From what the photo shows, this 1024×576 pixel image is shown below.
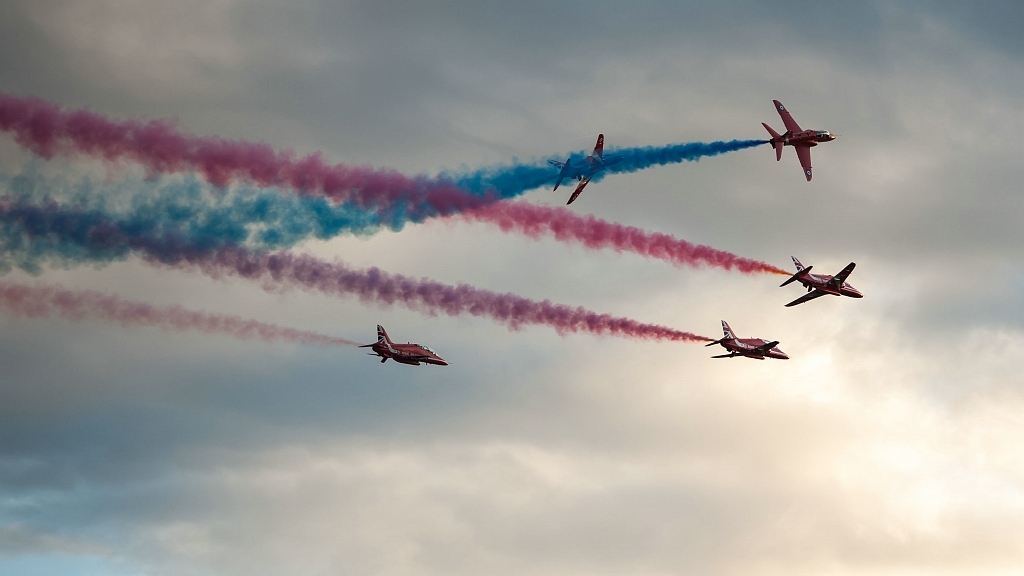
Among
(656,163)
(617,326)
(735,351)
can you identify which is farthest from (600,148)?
(735,351)

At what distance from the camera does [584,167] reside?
9375cm

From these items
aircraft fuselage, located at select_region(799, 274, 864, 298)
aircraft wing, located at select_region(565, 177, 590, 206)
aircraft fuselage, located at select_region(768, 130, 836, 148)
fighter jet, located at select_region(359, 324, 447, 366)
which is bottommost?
fighter jet, located at select_region(359, 324, 447, 366)

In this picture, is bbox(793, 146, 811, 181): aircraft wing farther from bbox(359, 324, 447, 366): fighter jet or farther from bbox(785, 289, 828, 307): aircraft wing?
bbox(359, 324, 447, 366): fighter jet

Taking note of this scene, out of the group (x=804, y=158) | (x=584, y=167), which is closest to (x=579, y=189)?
(x=584, y=167)

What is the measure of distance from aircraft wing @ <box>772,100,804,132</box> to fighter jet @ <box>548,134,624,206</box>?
15.3m

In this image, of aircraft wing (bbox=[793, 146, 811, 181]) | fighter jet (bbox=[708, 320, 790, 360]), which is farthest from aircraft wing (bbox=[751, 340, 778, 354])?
aircraft wing (bbox=[793, 146, 811, 181])

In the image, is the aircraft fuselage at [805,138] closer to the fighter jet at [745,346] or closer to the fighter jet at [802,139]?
the fighter jet at [802,139]

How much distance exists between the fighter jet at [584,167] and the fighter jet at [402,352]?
58.3ft

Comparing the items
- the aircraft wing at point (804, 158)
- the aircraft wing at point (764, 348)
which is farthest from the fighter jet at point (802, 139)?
the aircraft wing at point (764, 348)

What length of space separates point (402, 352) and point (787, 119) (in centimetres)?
3538

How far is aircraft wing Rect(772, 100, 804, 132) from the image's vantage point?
10035 centimetres

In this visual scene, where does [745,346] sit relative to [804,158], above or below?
below

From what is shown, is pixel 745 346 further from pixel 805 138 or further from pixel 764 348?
pixel 805 138

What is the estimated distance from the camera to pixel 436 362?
103 meters
